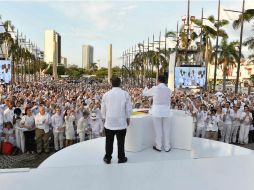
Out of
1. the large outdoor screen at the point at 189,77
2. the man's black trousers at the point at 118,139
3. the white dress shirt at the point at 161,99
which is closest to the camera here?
the man's black trousers at the point at 118,139

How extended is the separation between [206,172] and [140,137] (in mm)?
3053

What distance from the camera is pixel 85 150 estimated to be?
6.41m

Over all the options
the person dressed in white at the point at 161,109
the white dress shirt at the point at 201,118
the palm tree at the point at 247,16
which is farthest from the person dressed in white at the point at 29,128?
the palm tree at the point at 247,16

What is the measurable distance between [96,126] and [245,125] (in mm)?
5941

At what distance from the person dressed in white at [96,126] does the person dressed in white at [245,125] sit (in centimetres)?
562

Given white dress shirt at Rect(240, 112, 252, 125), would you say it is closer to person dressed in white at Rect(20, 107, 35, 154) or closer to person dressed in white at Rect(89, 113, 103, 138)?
person dressed in white at Rect(89, 113, 103, 138)

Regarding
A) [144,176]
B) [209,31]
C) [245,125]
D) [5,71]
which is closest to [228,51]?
[209,31]

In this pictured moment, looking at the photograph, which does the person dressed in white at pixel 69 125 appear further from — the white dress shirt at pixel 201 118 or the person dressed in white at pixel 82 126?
the white dress shirt at pixel 201 118

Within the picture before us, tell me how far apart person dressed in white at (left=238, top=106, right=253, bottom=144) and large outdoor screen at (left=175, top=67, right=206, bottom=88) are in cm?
1197

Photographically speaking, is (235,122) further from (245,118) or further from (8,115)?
(8,115)

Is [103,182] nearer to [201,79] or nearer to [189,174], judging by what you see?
[189,174]

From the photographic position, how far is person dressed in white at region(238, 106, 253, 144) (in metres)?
12.0

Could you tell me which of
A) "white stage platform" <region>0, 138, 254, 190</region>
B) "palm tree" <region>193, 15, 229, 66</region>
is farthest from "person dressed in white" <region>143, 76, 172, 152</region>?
"palm tree" <region>193, 15, 229, 66</region>

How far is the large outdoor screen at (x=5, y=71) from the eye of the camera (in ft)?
72.7
